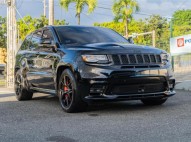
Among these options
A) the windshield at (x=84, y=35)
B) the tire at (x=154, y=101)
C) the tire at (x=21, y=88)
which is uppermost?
the windshield at (x=84, y=35)

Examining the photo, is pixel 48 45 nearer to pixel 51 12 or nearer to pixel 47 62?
pixel 47 62

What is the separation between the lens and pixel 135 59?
6395mm

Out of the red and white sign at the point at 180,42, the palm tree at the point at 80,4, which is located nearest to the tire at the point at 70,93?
the red and white sign at the point at 180,42

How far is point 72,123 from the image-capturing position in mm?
5617

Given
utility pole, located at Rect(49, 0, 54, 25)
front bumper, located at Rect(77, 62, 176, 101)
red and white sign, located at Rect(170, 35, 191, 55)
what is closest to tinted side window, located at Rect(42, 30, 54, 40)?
front bumper, located at Rect(77, 62, 176, 101)

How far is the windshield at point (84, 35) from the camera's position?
7.30m

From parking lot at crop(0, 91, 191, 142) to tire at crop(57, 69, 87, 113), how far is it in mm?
153

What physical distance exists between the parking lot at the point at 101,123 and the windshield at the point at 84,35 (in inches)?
52.0

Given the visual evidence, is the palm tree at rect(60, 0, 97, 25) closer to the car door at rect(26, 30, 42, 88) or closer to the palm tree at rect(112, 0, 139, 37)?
the palm tree at rect(112, 0, 139, 37)

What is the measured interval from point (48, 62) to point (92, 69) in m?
1.45

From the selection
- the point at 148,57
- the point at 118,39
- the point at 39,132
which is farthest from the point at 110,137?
the point at 118,39

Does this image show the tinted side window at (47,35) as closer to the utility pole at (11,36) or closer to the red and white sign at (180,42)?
the utility pole at (11,36)

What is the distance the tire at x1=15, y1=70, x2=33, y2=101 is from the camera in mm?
8781

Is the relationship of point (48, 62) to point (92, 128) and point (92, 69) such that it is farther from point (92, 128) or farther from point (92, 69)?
point (92, 128)
